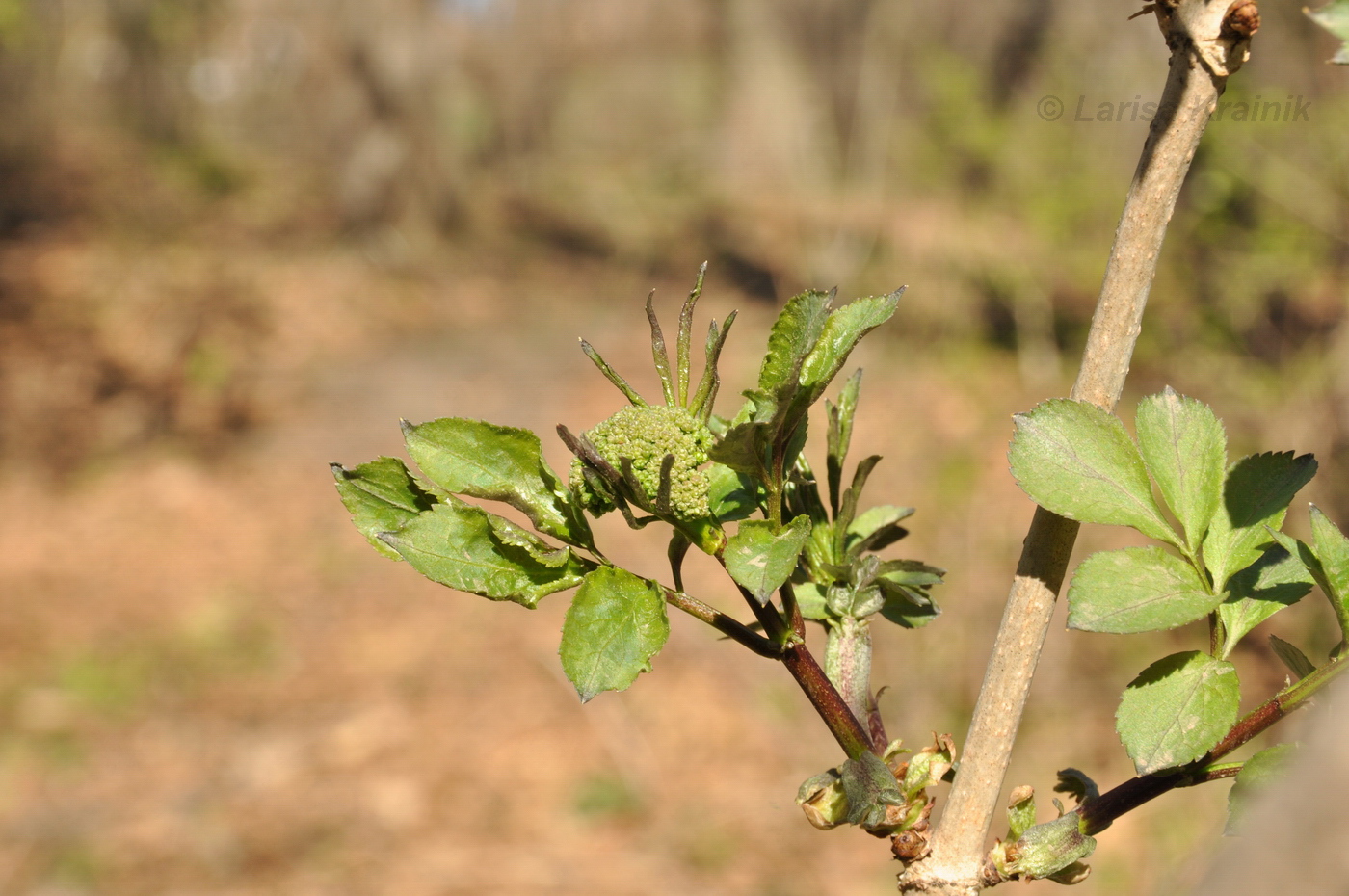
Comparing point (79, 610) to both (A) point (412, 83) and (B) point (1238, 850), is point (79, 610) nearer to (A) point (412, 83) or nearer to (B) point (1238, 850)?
(B) point (1238, 850)

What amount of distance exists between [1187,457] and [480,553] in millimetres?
416

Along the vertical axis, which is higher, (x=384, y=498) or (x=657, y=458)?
(x=384, y=498)

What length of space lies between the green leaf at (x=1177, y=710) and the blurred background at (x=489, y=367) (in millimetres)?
392

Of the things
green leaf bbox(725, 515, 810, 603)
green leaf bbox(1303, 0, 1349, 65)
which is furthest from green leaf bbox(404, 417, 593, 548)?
green leaf bbox(1303, 0, 1349, 65)

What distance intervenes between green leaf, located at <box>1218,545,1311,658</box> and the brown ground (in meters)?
2.77

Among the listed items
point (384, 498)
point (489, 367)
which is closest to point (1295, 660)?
point (384, 498)

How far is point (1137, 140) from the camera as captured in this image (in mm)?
8359

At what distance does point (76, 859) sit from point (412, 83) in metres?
7.99

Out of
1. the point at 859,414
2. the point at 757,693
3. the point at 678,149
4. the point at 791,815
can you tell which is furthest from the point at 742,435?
the point at 678,149

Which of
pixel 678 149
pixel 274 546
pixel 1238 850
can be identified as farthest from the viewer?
pixel 678 149

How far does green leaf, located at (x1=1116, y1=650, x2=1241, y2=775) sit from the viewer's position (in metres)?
0.56

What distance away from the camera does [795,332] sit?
0.56 meters

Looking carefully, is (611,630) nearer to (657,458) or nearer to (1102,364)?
(657,458)

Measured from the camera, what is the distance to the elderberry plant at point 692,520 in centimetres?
56
